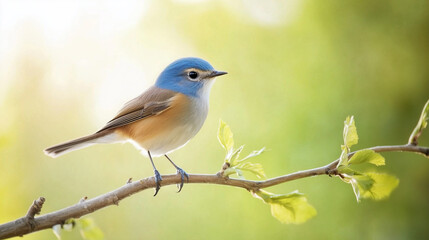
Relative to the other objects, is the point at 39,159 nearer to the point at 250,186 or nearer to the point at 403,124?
the point at 403,124

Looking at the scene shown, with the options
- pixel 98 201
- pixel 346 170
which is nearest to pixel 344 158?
pixel 346 170

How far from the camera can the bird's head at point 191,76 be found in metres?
2.33

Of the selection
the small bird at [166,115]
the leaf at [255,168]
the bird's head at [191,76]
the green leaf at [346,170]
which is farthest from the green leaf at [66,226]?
the bird's head at [191,76]

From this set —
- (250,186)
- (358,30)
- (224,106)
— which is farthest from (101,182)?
(250,186)

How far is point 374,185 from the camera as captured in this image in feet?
3.54

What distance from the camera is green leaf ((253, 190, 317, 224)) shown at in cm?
106

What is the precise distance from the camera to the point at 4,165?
9.87 feet

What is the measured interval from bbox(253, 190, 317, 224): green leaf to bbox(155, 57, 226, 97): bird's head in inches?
49.0

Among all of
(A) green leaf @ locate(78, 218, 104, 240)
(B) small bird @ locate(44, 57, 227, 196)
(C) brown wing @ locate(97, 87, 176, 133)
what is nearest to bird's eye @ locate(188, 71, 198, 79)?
(B) small bird @ locate(44, 57, 227, 196)

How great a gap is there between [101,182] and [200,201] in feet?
3.29

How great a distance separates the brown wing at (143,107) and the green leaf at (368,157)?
1.35 m

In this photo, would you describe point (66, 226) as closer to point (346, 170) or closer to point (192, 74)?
point (346, 170)

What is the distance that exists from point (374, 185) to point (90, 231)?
672 millimetres

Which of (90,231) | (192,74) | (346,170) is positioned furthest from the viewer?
(192,74)
